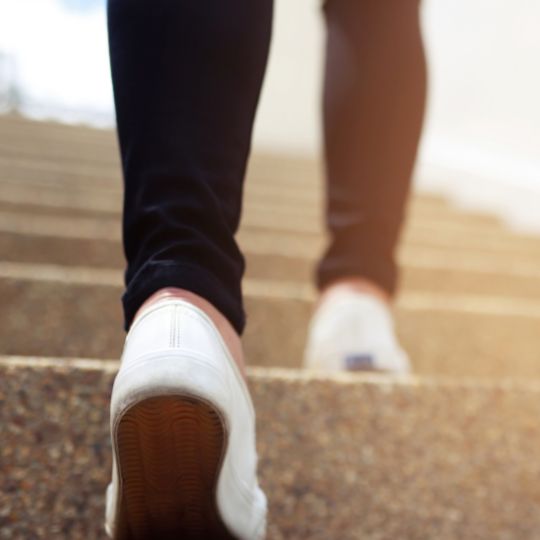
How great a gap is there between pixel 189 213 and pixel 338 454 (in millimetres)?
349

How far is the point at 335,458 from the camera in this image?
740 millimetres

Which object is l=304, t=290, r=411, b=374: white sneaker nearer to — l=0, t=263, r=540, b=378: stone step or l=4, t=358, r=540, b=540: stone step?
l=4, t=358, r=540, b=540: stone step

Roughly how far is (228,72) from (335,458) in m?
0.42

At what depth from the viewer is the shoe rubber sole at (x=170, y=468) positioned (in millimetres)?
432

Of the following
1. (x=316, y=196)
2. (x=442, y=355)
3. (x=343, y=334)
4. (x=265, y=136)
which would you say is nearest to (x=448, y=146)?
(x=316, y=196)

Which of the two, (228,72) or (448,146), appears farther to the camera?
(448,146)

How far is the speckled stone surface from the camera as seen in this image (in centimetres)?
106

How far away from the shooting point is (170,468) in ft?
1.50

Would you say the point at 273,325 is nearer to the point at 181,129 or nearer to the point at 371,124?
the point at 371,124

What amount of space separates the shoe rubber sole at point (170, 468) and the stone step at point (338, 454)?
0.17 metres

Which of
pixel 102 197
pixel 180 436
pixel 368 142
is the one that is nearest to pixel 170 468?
pixel 180 436

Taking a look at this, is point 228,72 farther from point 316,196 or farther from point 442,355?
point 316,196

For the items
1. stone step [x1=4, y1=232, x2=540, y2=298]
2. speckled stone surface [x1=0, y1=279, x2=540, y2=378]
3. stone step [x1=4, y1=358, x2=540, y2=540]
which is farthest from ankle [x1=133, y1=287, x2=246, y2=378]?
stone step [x1=4, y1=232, x2=540, y2=298]

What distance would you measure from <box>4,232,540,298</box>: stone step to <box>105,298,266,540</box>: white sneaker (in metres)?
0.98
